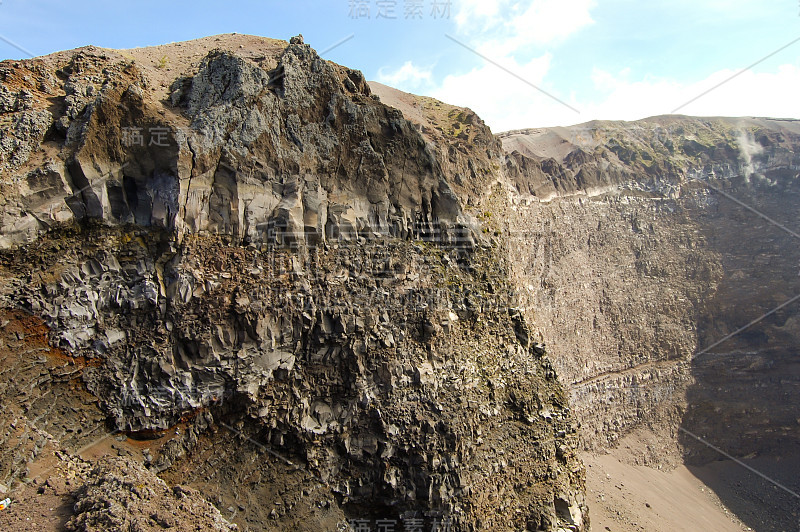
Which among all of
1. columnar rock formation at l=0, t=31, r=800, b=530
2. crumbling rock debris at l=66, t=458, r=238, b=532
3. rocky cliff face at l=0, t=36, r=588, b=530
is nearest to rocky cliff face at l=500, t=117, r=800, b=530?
columnar rock formation at l=0, t=31, r=800, b=530

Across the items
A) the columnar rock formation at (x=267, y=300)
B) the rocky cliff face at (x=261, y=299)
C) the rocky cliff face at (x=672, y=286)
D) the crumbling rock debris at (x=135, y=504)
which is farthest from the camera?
the rocky cliff face at (x=672, y=286)

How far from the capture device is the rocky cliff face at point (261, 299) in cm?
1480

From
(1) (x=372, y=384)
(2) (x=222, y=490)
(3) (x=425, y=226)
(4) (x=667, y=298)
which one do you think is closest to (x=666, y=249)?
(4) (x=667, y=298)

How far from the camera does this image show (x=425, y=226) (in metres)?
20.0

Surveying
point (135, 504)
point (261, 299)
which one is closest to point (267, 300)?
point (261, 299)

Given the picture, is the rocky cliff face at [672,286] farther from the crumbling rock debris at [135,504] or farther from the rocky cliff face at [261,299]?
the crumbling rock debris at [135,504]

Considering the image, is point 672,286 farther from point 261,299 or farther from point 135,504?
point 135,504

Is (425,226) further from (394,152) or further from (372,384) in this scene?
(372,384)

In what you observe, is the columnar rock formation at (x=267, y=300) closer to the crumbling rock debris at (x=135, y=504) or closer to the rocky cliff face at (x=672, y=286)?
the crumbling rock debris at (x=135, y=504)

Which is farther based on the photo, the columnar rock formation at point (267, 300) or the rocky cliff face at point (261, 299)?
the rocky cliff face at point (261, 299)

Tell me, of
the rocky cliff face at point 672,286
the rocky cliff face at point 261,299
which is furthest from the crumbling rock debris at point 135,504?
the rocky cliff face at point 672,286

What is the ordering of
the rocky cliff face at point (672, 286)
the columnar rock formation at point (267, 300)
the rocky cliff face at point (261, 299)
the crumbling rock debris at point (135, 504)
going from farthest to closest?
1. the rocky cliff face at point (672, 286)
2. the rocky cliff face at point (261, 299)
3. the columnar rock formation at point (267, 300)
4. the crumbling rock debris at point (135, 504)

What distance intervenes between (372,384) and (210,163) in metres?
8.66

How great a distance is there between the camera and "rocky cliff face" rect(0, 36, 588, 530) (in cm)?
1480
